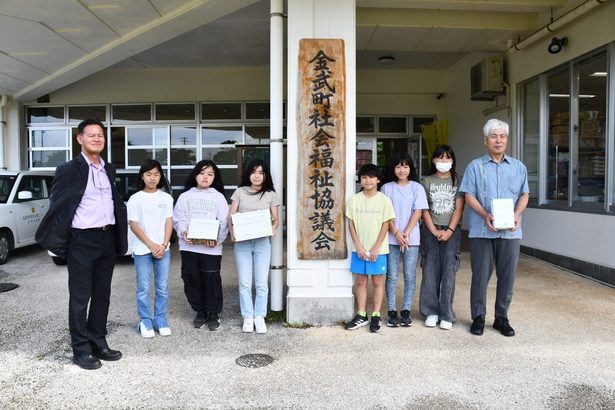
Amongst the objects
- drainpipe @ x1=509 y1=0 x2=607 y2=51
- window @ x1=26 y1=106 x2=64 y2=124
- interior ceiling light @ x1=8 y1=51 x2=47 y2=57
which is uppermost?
drainpipe @ x1=509 y1=0 x2=607 y2=51

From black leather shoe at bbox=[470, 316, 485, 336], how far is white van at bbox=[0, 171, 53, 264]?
22.8ft

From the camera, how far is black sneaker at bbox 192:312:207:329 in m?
4.27

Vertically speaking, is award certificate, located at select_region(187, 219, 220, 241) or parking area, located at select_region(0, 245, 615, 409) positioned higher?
award certificate, located at select_region(187, 219, 220, 241)

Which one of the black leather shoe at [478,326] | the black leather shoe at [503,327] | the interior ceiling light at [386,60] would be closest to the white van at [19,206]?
the black leather shoe at [478,326]

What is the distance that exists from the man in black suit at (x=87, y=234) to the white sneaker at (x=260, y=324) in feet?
3.80

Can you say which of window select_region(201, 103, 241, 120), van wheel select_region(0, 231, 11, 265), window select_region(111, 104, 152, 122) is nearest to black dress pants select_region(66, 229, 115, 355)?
van wheel select_region(0, 231, 11, 265)

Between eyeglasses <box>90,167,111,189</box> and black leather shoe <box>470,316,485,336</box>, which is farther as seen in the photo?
black leather shoe <box>470,316,485,336</box>

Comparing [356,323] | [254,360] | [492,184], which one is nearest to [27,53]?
[254,360]

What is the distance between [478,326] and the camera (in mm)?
4023

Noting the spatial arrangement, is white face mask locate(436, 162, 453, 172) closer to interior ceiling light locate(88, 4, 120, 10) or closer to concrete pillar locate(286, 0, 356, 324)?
concrete pillar locate(286, 0, 356, 324)

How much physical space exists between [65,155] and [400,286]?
988cm

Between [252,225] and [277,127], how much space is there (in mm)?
1019

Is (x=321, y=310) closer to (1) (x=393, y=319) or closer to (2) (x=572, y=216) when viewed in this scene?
(1) (x=393, y=319)

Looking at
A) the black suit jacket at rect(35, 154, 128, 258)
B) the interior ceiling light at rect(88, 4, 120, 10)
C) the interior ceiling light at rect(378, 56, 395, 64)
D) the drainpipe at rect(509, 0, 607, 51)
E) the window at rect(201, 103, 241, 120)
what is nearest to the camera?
the black suit jacket at rect(35, 154, 128, 258)
